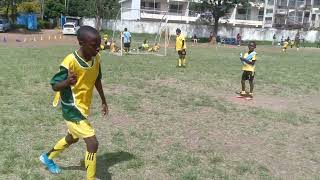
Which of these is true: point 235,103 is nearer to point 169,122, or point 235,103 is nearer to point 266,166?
point 169,122

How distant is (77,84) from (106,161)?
1.68 metres

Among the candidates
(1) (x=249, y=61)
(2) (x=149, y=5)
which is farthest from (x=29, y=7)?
(1) (x=249, y=61)

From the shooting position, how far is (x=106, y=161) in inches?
242

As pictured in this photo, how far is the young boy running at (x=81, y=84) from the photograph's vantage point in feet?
15.4

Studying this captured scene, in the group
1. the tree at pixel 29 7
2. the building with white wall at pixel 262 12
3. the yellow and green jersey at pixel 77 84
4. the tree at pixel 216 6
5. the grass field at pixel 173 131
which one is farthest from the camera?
the tree at pixel 29 7

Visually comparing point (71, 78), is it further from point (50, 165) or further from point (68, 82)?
point (50, 165)

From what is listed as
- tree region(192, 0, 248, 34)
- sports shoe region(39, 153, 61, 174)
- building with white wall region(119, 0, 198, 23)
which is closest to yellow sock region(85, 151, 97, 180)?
sports shoe region(39, 153, 61, 174)

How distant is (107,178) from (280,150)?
3.09 m

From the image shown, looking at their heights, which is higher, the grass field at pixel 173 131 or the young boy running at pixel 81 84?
the young boy running at pixel 81 84

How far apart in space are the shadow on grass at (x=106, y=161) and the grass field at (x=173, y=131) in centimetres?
1

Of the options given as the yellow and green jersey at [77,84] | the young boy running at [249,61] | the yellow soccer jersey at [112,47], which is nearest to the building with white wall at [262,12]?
the yellow soccer jersey at [112,47]

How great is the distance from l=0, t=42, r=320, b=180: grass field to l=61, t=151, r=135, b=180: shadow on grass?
0.01 m

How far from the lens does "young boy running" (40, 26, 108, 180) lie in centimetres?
471

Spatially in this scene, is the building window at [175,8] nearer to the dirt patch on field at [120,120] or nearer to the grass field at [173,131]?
the grass field at [173,131]
